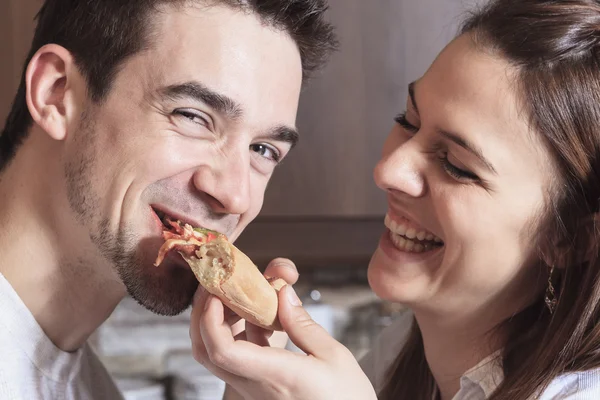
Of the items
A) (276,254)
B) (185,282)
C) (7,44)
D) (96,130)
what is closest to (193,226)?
(185,282)

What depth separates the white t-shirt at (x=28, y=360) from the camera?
3.75 feet

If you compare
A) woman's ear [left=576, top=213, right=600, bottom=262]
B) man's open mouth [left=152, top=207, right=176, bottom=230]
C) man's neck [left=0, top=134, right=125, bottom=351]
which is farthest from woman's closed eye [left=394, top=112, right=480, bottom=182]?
man's neck [left=0, top=134, right=125, bottom=351]

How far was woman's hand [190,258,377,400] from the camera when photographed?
1006 mm

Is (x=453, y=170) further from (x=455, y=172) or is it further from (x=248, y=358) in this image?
(x=248, y=358)

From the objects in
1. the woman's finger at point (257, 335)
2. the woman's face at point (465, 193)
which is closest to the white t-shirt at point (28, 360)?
the woman's finger at point (257, 335)

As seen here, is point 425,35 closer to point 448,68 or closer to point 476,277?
point 448,68

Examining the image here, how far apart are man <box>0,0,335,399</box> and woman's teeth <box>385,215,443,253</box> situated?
23 cm

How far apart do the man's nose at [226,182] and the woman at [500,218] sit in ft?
0.55

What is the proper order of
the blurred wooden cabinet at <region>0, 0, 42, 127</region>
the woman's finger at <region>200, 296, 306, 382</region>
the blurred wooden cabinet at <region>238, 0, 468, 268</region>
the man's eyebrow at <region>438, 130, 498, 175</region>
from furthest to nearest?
the blurred wooden cabinet at <region>238, 0, 468, 268</region>, the blurred wooden cabinet at <region>0, 0, 42, 127</region>, the man's eyebrow at <region>438, 130, 498, 175</region>, the woman's finger at <region>200, 296, 306, 382</region>

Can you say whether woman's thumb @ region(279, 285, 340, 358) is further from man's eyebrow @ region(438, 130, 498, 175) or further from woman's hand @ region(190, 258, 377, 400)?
man's eyebrow @ region(438, 130, 498, 175)

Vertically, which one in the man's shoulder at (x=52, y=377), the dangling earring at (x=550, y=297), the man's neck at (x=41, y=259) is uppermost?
the dangling earring at (x=550, y=297)

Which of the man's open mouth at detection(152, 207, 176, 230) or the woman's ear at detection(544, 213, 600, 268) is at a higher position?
the woman's ear at detection(544, 213, 600, 268)

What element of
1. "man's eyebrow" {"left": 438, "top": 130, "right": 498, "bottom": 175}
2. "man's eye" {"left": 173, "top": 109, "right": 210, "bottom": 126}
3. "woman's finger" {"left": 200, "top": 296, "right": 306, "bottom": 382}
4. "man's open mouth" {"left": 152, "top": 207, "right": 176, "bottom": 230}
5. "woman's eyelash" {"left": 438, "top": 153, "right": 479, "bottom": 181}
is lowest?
"woman's finger" {"left": 200, "top": 296, "right": 306, "bottom": 382}

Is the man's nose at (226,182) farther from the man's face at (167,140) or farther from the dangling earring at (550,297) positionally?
the dangling earring at (550,297)
